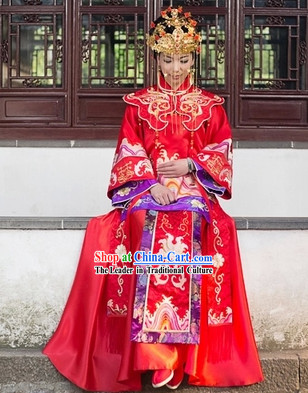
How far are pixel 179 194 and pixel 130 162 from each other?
1.02 ft

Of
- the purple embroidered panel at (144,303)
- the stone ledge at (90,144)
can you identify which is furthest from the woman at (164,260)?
the stone ledge at (90,144)

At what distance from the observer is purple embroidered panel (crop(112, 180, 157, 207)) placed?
4438 millimetres

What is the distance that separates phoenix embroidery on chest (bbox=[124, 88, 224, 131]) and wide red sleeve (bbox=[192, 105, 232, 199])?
0.07 m

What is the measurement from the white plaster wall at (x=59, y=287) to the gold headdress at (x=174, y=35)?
1.06 m

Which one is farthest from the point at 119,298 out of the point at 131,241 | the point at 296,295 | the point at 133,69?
the point at 133,69

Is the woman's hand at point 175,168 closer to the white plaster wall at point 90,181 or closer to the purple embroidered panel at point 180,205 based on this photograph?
the purple embroidered panel at point 180,205

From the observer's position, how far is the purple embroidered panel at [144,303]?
4.22 m

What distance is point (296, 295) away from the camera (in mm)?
4707

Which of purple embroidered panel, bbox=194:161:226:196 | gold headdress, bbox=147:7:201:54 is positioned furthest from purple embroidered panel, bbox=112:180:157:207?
gold headdress, bbox=147:7:201:54

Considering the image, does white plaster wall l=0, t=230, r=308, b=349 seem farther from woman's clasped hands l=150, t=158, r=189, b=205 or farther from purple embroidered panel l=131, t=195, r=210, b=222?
woman's clasped hands l=150, t=158, r=189, b=205

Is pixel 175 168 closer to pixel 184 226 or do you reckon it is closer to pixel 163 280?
pixel 184 226

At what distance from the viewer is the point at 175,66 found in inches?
178


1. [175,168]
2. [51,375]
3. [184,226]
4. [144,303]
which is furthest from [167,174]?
[51,375]

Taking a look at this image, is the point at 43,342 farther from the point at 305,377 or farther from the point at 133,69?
the point at 133,69
